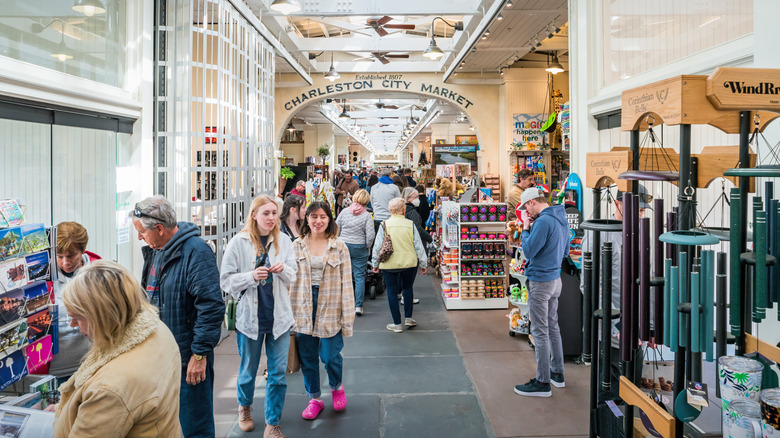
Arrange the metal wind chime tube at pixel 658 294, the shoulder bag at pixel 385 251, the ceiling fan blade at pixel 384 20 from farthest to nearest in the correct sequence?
the ceiling fan blade at pixel 384 20 → the shoulder bag at pixel 385 251 → the metal wind chime tube at pixel 658 294

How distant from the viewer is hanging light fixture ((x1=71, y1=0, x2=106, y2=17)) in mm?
4199

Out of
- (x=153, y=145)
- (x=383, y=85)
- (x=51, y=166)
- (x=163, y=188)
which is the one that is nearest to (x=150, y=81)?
(x=153, y=145)

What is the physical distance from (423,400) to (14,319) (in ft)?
9.30

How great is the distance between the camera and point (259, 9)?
25.8ft

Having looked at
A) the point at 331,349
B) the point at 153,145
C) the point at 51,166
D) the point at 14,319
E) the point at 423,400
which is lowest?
the point at 423,400

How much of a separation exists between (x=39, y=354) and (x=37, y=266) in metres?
0.43

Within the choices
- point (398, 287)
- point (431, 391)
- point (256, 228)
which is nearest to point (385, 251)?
point (398, 287)

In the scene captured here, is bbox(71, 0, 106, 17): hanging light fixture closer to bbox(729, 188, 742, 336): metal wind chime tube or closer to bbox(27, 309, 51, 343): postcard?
bbox(27, 309, 51, 343): postcard

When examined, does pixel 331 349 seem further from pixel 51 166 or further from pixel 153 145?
pixel 153 145

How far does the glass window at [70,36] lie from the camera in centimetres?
347

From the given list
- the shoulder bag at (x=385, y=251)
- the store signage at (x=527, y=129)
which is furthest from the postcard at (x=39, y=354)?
the store signage at (x=527, y=129)

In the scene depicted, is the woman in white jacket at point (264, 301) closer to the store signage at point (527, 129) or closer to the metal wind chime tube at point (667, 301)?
the metal wind chime tube at point (667, 301)

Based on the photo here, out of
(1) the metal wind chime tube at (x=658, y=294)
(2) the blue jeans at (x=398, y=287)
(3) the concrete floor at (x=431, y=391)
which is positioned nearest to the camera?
(1) the metal wind chime tube at (x=658, y=294)

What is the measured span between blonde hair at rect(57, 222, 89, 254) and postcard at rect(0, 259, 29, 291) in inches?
18.2
